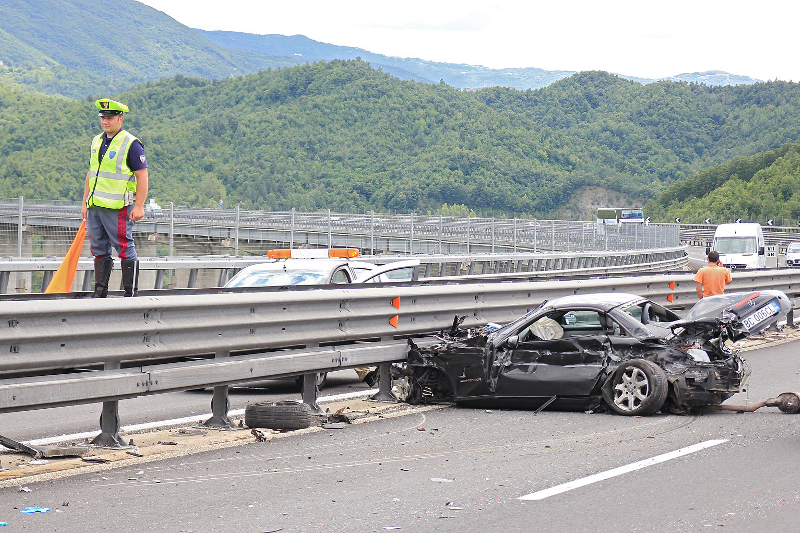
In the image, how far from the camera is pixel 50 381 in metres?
6.87

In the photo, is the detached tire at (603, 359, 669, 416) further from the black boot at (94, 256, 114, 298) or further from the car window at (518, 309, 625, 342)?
the black boot at (94, 256, 114, 298)

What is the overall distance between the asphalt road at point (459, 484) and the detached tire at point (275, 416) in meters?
0.28

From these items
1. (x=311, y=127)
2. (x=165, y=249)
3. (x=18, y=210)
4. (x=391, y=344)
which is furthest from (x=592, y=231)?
(x=311, y=127)

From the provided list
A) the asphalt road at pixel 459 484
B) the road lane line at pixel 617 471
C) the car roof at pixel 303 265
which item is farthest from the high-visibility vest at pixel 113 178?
the road lane line at pixel 617 471

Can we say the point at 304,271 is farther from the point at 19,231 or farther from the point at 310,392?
the point at 19,231

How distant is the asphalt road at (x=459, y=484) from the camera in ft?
18.6

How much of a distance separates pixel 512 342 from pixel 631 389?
1.16 m

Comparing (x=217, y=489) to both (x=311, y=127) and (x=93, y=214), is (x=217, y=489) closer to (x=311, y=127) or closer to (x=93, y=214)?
(x=93, y=214)

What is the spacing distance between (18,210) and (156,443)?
1283 cm

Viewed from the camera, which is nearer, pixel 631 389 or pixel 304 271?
pixel 631 389

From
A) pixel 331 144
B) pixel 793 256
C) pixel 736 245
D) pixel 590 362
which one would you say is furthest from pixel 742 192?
pixel 590 362

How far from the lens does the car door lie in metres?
9.55

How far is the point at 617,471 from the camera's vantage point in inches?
276

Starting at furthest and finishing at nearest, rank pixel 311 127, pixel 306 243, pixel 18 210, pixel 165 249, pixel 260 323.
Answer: pixel 311 127 < pixel 306 243 < pixel 165 249 < pixel 18 210 < pixel 260 323
